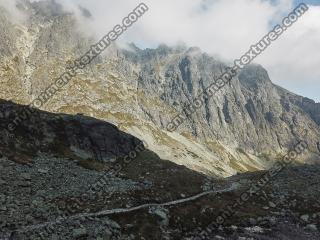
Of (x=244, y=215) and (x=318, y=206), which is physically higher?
(x=318, y=206)

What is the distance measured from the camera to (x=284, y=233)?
47.3 m

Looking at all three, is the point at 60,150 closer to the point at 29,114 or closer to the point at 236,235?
the point at 29,114

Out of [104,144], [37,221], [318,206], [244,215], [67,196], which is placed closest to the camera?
[37,221]

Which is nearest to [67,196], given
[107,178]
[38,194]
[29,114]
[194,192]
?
[38,194]

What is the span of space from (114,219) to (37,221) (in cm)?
758

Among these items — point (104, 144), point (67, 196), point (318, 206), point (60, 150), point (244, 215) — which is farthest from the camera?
point (104, 144)

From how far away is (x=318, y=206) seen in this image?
5619 centimetres

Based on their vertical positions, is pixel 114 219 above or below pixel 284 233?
below

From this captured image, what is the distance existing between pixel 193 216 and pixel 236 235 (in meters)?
5.02

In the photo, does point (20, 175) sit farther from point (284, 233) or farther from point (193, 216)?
point (284, 233)

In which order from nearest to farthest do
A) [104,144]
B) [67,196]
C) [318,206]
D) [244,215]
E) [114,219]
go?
[114,219] → [67,196] → [244,215] → [318,206] → [104,144]

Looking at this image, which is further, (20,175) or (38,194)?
(20,175)

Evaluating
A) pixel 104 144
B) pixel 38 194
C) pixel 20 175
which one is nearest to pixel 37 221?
pixel 38 194

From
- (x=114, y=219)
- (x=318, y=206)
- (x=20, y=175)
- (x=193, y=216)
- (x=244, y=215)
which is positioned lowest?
(x=20, y=175)
